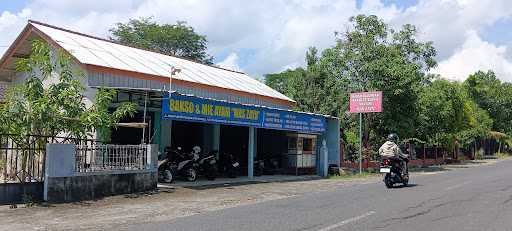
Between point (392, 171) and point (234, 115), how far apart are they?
217 inches

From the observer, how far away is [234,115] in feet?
59.8

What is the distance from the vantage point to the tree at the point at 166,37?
4781 centimetres

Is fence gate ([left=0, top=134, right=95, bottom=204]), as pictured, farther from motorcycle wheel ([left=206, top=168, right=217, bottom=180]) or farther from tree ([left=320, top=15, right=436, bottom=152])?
tree ([left=320, top=15, right=436, bottom=152])

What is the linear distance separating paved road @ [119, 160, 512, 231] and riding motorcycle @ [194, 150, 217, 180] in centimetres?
540

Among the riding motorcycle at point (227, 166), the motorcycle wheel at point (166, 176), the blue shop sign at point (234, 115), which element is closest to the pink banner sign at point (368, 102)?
the blue shop sign at point (234, 115)

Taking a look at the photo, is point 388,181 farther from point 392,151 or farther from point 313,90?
point 313,90

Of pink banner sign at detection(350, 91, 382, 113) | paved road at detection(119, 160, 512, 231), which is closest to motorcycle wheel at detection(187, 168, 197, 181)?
paved road at detection(119, 160, 512, 231)

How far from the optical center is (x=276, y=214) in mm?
10352

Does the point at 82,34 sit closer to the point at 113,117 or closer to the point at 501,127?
the point at 113,117

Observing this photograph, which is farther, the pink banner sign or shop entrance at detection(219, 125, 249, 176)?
the pink banner sign

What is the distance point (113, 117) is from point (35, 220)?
427cm

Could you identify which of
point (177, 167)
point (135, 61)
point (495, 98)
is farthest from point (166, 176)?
point (495, 98)

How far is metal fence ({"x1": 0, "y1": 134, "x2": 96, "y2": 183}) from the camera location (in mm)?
12258

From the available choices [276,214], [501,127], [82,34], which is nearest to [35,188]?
[276,214]
